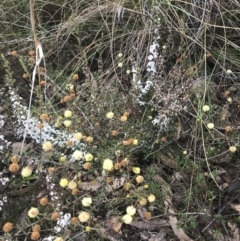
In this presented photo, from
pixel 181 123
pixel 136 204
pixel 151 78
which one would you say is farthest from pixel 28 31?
pixel 136 204

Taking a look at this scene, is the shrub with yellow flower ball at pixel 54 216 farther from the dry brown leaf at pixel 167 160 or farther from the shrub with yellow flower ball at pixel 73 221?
the dry brown leaf at pixel 167 160

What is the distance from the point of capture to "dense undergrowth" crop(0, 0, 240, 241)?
1491mm

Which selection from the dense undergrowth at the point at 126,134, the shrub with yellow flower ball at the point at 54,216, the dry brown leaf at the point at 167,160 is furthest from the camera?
the dry brown leaf at the point at 167,160

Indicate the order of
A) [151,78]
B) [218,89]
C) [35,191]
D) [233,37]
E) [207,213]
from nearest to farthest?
1. [207,213]
2. [35,191]
3. [151,78]
4. [218,89]
5. [233,37]

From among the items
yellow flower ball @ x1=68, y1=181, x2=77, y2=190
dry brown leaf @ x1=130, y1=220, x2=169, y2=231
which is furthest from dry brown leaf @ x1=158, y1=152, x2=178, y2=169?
yellow flower ball @ x1=68, y1=181, x2=77, y2=190

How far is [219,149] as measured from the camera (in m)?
1.69

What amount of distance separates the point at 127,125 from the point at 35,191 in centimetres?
41

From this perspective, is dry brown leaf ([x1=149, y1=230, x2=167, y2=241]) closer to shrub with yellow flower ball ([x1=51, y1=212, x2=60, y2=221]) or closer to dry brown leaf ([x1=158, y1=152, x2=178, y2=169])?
dry brown leaf ([x1=158, y1=152, x2=178, y2=169])

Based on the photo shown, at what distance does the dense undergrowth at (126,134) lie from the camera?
4.89 feet

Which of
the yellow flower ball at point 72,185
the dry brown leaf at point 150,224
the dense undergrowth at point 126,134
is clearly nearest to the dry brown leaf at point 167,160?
the dense undergrowth at point 126,134

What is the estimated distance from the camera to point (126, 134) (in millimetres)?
1574

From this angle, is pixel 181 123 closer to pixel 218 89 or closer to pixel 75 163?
pixel 218 89

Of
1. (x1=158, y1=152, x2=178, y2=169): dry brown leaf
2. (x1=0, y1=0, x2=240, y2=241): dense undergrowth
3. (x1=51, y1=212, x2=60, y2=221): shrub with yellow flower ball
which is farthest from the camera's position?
(x1=158, y1=152, x2=178, y2=169): dry brown leaf

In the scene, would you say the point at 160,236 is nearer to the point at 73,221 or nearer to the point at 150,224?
the point at 150,224
